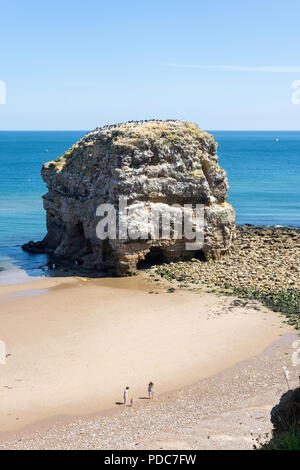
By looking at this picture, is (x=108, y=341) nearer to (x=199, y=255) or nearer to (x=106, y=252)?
(x=106, y=252)

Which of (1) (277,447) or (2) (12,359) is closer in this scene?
(1) (277,447)

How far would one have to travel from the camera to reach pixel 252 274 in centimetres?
3189

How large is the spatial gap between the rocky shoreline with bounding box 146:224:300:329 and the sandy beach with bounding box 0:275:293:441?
119 centimetres

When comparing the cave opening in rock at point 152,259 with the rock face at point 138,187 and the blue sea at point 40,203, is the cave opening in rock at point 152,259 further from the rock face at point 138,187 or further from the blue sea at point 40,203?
the blue sea at point 40,203

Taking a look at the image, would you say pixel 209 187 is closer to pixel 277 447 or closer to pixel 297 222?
pixel 297 222

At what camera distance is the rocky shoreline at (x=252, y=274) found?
2856 cm

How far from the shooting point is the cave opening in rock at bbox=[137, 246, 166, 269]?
3488 centimetres

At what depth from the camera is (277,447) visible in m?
12.5

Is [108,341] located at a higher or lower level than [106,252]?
lower

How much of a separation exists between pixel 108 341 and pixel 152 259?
1234cm

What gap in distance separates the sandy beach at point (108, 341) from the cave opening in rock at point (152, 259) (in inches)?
105

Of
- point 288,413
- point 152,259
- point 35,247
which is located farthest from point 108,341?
point 35,247
